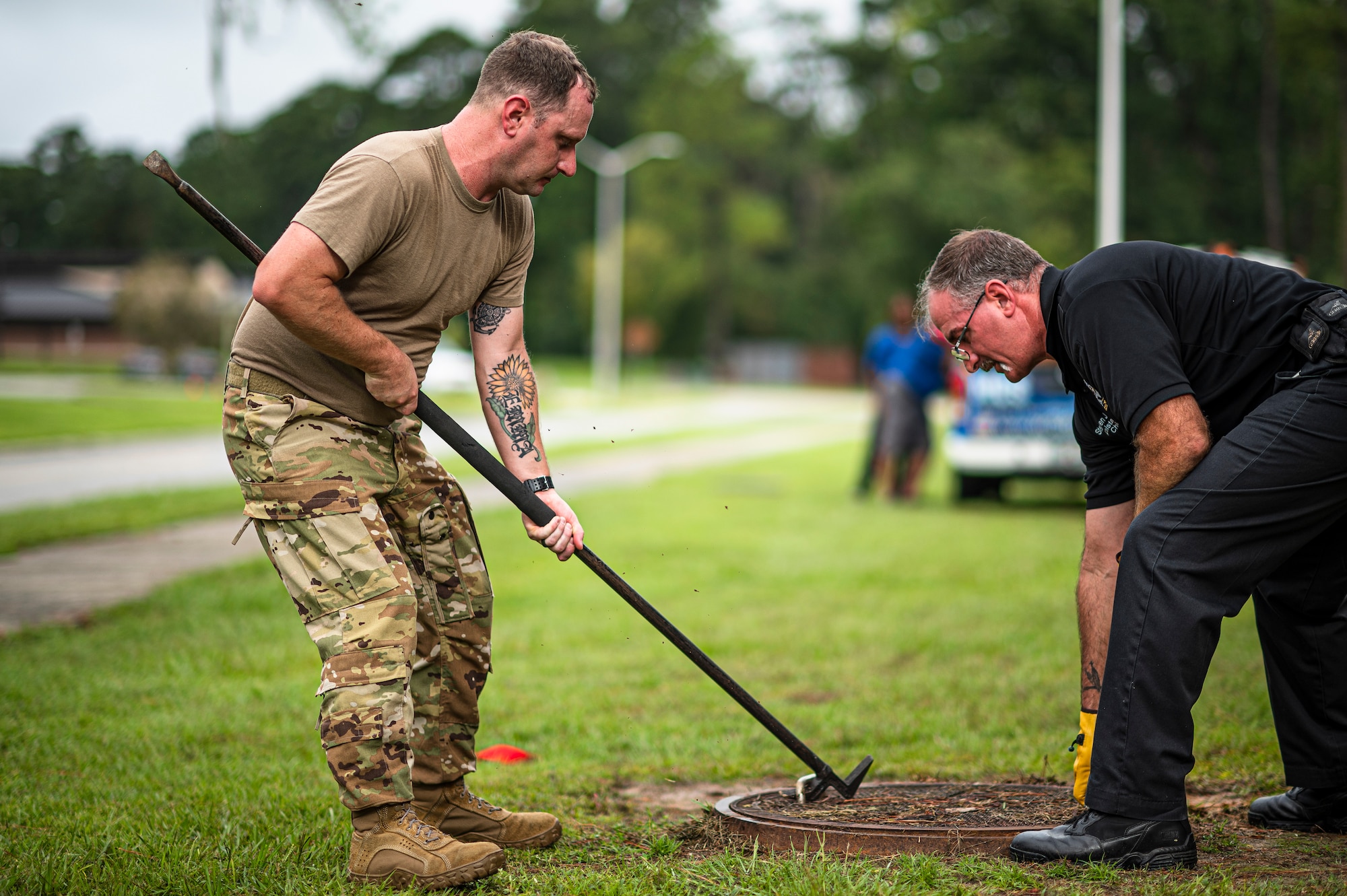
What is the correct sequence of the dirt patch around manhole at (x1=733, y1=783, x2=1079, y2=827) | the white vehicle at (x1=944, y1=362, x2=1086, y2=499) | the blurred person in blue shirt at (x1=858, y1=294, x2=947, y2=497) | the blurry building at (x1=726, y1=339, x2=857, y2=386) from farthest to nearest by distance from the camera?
the blurry building at (x1=726, y1=339, x2=857, y2=386)
the blurred person in blue shirt at (x1=858, y1=294, x2=947, y2=497)
the white vehicle at (x1=944, y1=362, x2=1086, y2=499)
the dirt patch around manhole at (x1=733, y1=783, x2=1079, y2=827)

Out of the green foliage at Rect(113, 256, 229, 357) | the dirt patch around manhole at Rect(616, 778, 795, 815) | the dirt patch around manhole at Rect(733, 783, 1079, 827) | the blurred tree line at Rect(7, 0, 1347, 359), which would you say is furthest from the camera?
the green foliage at Rect(113, 256, 229, 357)

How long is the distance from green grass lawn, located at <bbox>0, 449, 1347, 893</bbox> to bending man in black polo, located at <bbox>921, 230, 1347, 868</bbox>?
0.21 m

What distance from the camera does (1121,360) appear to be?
297 cm

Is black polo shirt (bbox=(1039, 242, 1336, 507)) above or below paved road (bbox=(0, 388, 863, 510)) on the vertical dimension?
above

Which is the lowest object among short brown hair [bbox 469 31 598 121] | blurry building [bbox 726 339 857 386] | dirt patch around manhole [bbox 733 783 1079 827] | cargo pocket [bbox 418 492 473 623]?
blurry building [bbox 726 339 857 386]

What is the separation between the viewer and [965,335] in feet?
11.1

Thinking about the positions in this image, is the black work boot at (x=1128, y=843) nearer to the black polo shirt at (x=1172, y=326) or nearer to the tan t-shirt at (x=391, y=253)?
the black polo shirt at (x=1172, y=326)

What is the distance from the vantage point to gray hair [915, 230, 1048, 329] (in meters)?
3.28

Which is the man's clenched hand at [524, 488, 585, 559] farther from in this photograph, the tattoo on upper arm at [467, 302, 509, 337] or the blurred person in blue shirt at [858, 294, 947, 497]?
the blurred person in blue shirt at [858, 294, 947, 497]

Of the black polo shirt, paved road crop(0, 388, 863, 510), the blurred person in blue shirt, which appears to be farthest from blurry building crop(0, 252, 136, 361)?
the black polo shirt

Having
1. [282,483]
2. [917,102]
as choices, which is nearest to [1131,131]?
[917,102]

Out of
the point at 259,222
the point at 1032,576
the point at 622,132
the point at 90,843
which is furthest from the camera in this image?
the point at 622,132

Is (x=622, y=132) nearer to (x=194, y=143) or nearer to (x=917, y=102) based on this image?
(x=917, y=102)

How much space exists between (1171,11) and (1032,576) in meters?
25.3
